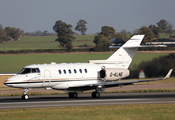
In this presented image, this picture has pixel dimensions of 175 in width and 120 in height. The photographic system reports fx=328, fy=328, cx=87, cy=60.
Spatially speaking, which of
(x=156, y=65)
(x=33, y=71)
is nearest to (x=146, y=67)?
(x=156, y=65)

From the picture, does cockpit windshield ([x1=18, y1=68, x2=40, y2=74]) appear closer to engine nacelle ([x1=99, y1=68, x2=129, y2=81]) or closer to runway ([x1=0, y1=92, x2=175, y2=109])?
runway ([x1=0, y1=92, x2=175, y2=109])

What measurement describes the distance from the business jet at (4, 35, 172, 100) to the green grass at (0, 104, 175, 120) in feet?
22.4

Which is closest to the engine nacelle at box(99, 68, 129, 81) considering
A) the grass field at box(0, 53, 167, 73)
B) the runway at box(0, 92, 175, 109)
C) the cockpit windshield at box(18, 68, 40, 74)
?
the runway at box(0, 92, 175, 109)

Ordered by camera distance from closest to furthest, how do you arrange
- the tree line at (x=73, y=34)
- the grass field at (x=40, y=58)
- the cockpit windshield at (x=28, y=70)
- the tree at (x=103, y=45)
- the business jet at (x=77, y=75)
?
the business jet at (x=77, y=75)
the cockpit windshield at (x=28, y=70)
the grass field at (x=40, y=58)
the tree at (x=103, y=45)
the tree line at (x=73, y=34)

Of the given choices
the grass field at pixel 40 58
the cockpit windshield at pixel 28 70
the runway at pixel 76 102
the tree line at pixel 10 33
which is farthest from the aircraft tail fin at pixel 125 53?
the tree line at pixel 10 33

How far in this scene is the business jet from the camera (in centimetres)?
2686

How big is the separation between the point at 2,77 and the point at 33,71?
2364cm

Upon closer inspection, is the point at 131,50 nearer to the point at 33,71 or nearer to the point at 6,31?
the point at 33,71

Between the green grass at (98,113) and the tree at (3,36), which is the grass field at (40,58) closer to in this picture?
the tree at (3,36)

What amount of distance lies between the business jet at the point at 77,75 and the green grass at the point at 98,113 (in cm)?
684

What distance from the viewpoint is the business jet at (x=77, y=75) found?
26859 millimetres

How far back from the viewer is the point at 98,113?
60.8ft

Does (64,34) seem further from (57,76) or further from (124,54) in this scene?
(57,76)

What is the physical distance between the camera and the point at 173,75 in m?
54.4
